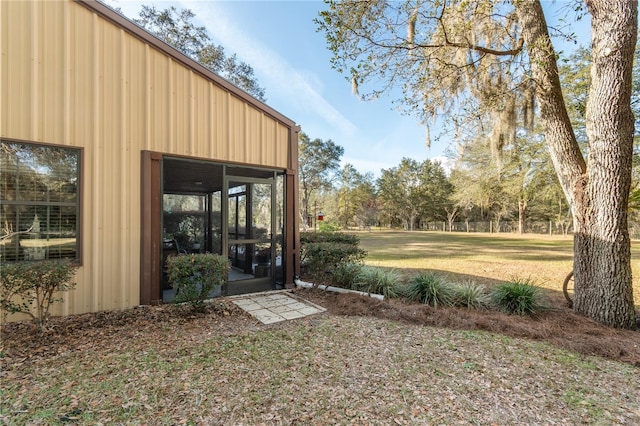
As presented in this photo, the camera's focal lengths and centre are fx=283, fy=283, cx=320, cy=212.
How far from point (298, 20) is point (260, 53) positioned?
2.44 m

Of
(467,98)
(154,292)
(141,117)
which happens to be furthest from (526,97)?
(154,292)

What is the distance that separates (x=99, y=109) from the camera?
3740mm

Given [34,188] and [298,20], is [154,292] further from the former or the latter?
[298,20]

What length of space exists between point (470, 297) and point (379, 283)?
152cm

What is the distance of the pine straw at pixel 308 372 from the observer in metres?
1.92

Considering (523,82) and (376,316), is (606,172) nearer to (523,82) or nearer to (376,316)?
(523,82)

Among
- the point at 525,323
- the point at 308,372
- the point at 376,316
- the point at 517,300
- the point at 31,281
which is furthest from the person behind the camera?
the point at 517,300

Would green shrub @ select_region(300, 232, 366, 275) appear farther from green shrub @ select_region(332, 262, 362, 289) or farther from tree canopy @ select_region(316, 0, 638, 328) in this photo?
tree canopy @ select_region(316, 0, 638, 328)

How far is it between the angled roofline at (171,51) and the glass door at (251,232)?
4.23 feet

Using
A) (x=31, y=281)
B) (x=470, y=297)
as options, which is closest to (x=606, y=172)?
(x=470, y=297)

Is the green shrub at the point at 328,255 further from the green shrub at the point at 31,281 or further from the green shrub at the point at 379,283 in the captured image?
the green shrub at the point at 31,281

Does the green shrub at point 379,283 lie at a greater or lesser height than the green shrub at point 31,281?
lesser

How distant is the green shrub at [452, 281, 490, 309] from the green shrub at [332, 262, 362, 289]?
5.79 feet

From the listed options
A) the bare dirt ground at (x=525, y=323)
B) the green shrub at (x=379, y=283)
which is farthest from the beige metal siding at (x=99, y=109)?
the green shrub at (x=379, y=283)
